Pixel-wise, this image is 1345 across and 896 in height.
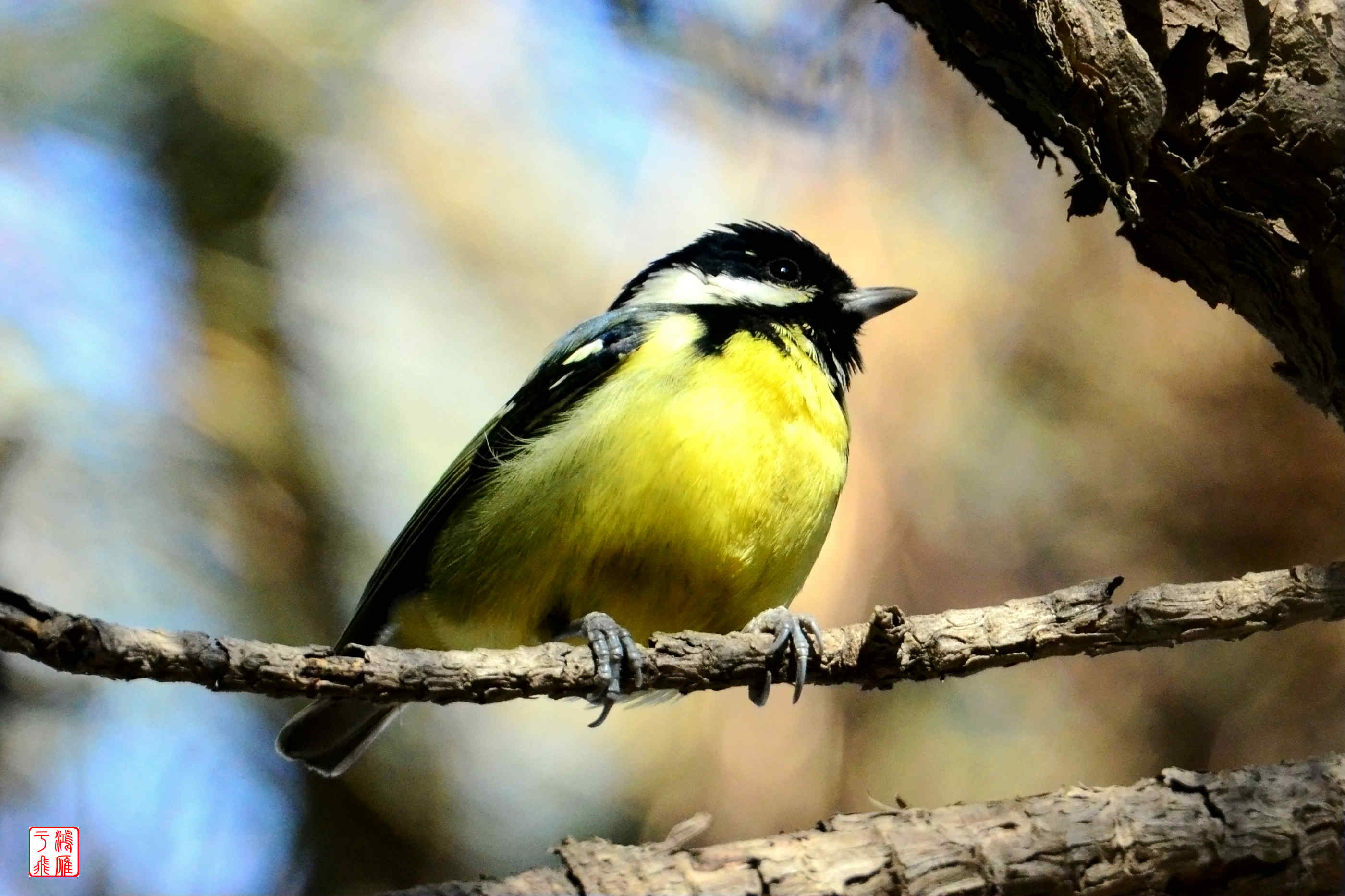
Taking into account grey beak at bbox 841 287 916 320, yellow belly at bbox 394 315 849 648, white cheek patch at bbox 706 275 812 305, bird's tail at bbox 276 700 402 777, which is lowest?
bird's tail at bbox 276 700 402 777

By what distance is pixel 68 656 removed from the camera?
154 centimetres

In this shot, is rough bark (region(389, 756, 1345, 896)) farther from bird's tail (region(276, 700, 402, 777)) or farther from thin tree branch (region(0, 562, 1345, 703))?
bird's tail (region(276, 700, 402, 777))

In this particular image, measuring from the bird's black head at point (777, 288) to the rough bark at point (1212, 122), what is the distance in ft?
3.34

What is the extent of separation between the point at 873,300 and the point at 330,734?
6.63 ft

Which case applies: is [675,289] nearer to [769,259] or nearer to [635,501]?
[769,259]

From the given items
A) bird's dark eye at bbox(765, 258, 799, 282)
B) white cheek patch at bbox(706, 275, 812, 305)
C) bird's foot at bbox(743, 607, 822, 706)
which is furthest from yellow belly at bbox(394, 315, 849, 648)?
bird's dark eye at bbox(765, 258, 799, 282)

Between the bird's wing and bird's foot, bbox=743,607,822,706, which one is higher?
the bird's wing

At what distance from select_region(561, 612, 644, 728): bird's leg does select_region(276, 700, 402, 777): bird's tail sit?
1050 mm

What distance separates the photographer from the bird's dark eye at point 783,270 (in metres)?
3.56

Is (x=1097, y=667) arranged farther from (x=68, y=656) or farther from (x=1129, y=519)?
(x=68, y=656)

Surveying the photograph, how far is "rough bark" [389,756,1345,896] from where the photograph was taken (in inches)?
71.8

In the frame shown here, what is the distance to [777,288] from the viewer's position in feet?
11.6

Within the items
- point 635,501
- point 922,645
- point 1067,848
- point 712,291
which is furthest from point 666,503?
point 1067,848

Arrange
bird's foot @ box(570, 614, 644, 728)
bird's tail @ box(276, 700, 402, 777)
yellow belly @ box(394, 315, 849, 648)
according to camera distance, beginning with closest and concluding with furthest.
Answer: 1. bird's foot @ box(570, 614, 644, 728)
2. yellow belly @ box(394, 315, 849, 648)
3. bird's tail @ box(276, 700, 402, 777)
